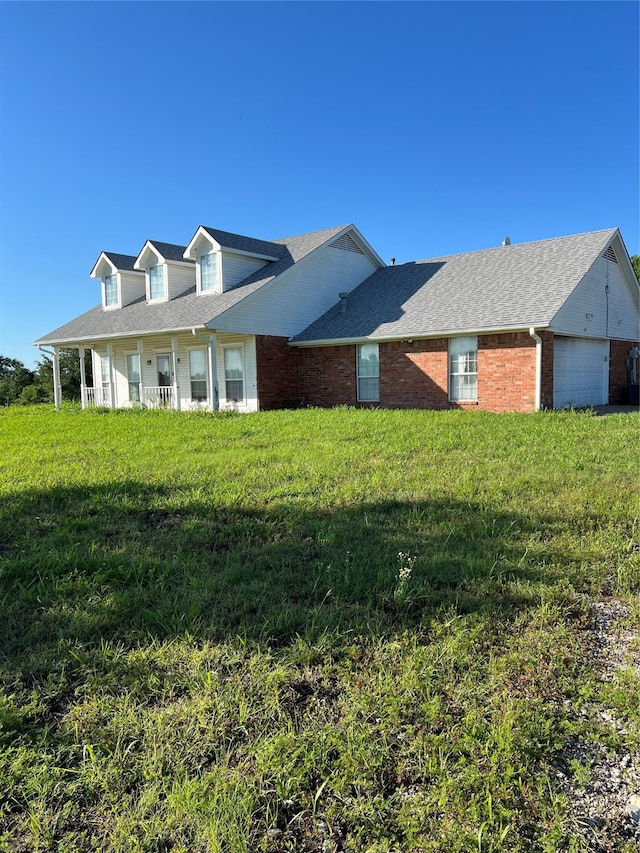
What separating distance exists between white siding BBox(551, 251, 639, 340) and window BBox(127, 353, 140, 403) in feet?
49.6

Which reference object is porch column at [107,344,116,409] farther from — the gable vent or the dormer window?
the gable vent

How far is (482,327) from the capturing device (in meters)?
14.7

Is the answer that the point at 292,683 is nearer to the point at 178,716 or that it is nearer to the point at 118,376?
the point at 178,716

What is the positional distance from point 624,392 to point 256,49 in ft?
51.8

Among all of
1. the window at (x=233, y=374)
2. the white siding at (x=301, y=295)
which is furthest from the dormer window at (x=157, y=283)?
→ the white siding at (x=301, y=295)

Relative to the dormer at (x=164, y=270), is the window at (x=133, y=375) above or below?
below

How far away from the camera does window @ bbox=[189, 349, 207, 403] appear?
62.4 ft

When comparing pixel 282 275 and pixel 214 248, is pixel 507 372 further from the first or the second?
pixel 214 248

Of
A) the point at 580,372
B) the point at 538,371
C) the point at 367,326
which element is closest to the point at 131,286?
the point at 367,326

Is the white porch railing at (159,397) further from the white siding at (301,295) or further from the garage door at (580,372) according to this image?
the garage door at (580,372)

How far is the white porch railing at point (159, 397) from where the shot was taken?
756 inches

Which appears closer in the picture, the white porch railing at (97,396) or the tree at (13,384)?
the white porch railing at (97,396)

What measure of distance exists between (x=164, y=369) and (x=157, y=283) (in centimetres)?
326

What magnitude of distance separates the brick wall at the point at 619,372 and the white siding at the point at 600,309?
360mm
